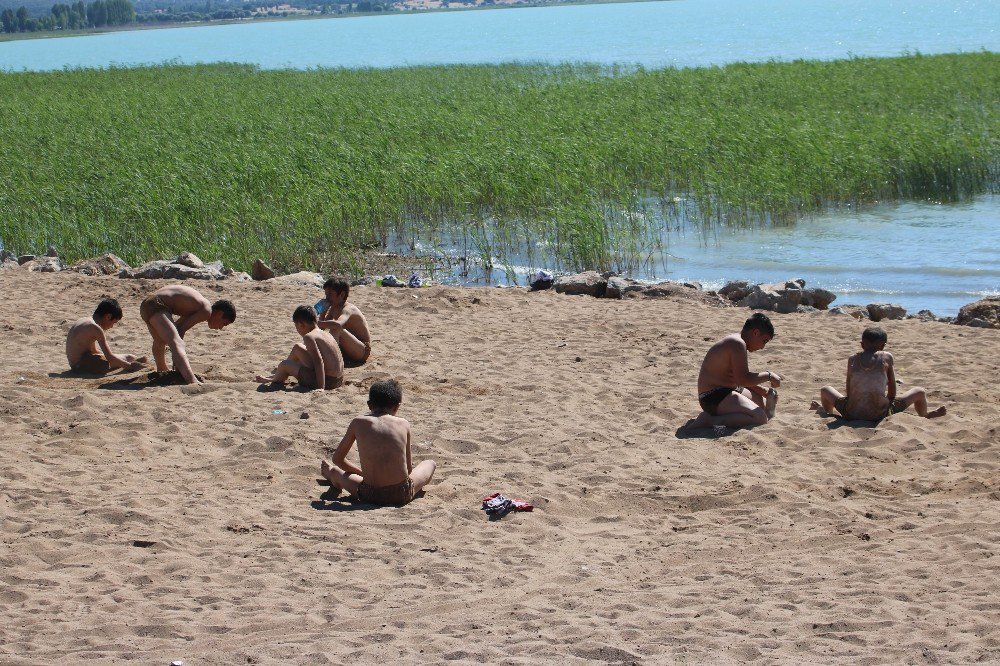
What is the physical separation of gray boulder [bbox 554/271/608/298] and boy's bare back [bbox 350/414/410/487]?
6551mm

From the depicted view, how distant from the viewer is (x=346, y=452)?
7012mm

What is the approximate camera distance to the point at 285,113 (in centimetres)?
2912

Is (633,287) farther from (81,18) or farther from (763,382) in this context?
(81,18)

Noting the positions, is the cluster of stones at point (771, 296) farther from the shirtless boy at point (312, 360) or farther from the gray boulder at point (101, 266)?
the gray boulder at point (101, 266)

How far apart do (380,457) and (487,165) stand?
1238 centimetres

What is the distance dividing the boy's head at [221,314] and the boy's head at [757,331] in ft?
13.1

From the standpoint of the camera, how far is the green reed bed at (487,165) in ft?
53.3

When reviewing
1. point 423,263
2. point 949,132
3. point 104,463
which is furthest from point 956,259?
point 104,463

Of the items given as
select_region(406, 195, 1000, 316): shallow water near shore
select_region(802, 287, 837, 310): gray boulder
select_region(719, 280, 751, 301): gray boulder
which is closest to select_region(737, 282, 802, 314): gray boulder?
select_region(802, 287, 837, 310): gray boulder

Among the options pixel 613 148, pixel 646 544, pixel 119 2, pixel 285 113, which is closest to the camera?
pixel 646 544

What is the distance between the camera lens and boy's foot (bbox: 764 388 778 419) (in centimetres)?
846

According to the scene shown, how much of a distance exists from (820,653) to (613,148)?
53.6 feet

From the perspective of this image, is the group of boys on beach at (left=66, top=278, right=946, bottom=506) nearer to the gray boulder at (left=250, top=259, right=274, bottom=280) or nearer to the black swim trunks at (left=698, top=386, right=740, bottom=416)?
the black swim trunks at (left=698, top=386, right=740, bottom=416)

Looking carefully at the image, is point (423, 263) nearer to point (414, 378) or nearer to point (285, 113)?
point (414, 378)
